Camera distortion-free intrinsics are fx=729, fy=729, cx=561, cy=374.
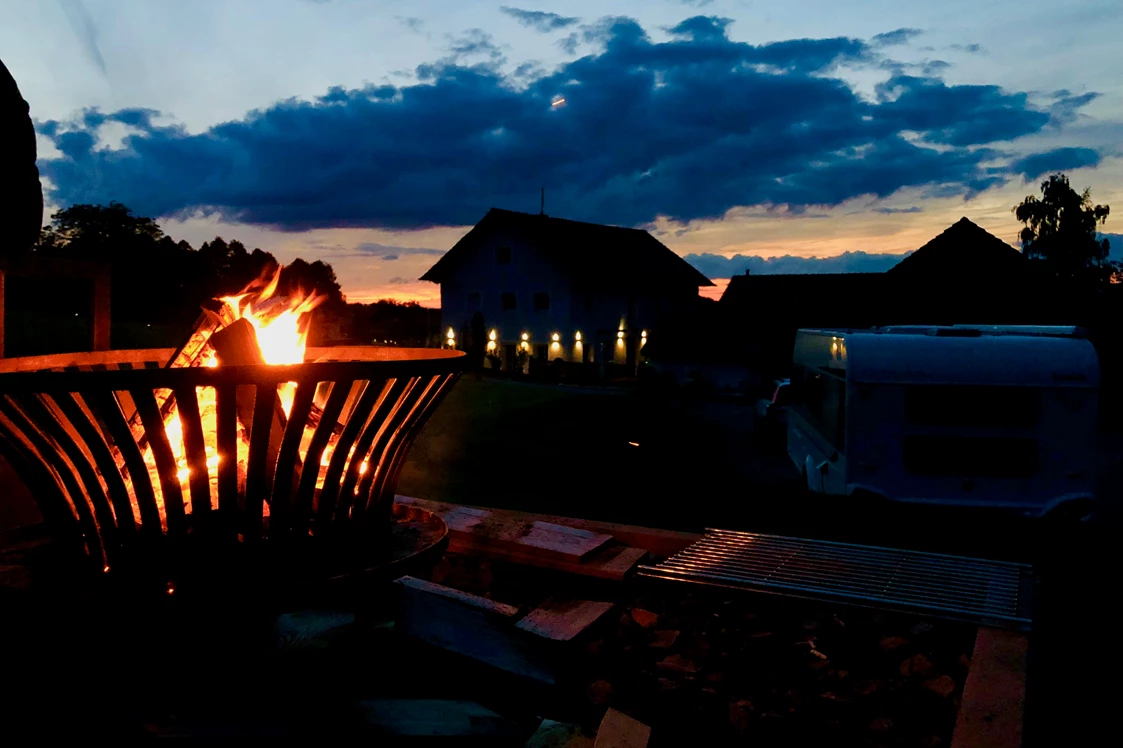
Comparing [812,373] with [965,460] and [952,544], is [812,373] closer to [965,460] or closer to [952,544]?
[965,460]

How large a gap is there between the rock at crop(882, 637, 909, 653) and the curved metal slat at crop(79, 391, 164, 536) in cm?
247

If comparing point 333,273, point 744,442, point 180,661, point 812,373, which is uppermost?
point 333,273

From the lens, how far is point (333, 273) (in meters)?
30.0

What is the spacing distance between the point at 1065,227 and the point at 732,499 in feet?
111

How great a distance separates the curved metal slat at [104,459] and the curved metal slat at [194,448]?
204mm

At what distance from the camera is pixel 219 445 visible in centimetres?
217

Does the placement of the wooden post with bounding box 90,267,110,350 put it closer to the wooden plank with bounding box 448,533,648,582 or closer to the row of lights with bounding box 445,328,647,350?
the wooden plank with bounding box 448,533,648,582

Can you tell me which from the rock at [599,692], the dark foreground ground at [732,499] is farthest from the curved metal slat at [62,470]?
the dark foreground ground at [732,499]

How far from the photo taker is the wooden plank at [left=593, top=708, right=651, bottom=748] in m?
1.88

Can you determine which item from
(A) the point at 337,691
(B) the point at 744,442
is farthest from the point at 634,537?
(B) the point at 744,442

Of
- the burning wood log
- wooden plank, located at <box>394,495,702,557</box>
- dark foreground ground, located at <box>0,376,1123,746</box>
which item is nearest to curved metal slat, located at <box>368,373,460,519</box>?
the burning wood log

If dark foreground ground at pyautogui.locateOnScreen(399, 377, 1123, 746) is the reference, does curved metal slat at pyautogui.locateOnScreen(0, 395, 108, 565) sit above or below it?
above

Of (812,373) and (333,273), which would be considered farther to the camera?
(333,273)

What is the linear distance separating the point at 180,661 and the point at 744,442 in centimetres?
1234
